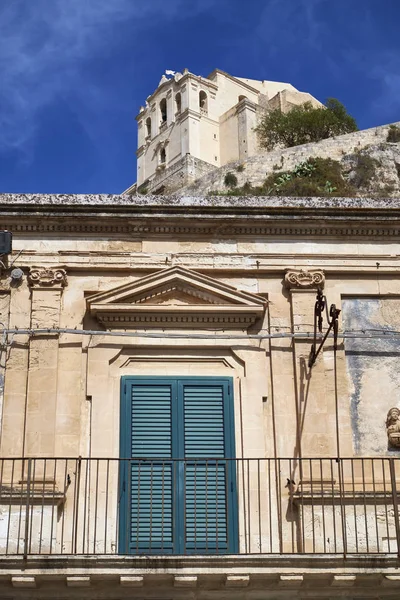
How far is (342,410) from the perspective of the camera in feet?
38.9

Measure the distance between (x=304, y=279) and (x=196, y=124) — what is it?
7133cm

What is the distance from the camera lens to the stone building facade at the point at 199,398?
10.2 meters

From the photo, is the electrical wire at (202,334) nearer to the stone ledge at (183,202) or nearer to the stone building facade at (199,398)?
the stone building facade at (199,398)

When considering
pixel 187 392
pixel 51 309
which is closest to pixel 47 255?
pixel 51 309

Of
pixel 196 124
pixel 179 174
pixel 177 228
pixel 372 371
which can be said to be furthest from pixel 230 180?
pixel 372 371

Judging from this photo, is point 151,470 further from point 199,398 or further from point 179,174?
point 179,174

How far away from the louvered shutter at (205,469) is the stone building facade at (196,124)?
210 ft

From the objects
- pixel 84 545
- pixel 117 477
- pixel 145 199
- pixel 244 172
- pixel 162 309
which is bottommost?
pixel 84 545

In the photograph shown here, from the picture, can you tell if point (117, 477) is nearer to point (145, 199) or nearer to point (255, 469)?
point (255, 469)

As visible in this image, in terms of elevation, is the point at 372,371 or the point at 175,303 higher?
the point at 175,303

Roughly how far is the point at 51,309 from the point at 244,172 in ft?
150

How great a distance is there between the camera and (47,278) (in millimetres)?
12273

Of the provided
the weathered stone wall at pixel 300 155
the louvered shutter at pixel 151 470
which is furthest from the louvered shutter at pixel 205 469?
the weathered stone wall at pixel 300 155

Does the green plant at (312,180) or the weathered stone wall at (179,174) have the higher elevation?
the weathered stone wall at (179,174)
